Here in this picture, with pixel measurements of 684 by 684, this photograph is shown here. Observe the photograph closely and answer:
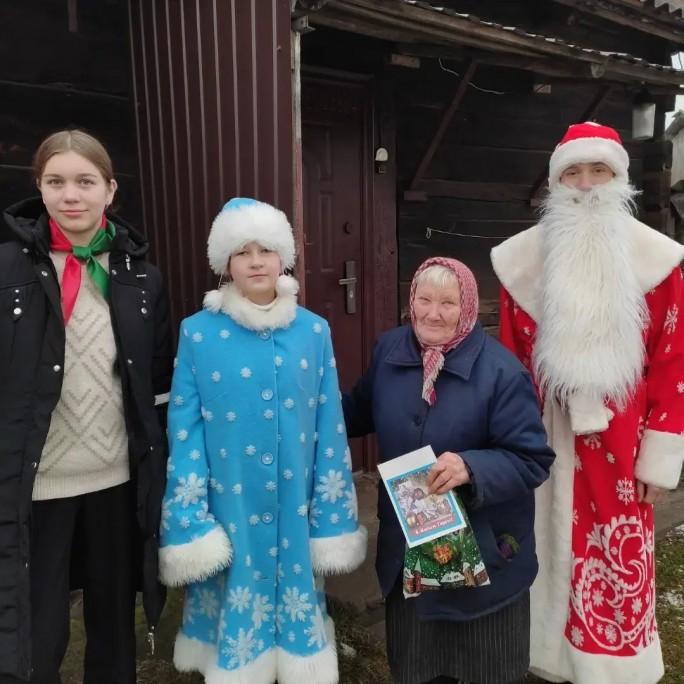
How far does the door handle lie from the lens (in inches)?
159

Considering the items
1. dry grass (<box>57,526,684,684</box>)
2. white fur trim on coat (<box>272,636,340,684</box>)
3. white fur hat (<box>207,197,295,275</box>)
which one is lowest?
dry grass (<box>57,526,684,684</box>)

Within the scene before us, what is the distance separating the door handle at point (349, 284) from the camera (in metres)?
4.04

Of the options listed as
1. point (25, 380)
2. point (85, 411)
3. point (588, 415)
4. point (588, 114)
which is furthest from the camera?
point (588, 114)

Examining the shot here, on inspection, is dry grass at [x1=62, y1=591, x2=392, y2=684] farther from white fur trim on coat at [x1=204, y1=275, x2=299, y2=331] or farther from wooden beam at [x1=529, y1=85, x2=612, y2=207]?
wooden beam at [x1=529, y1=85, x2=612, y2=207]

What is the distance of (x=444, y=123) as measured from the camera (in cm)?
376

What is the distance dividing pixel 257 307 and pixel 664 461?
4.47 feet

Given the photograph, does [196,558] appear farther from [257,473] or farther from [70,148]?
[70,148]

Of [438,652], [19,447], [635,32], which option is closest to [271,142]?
[19,447]

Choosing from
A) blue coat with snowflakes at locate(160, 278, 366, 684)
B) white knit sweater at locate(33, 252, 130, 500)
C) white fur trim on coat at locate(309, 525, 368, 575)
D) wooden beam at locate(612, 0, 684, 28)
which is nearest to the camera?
white knit sweater at locate(33, 252, 130, 500)

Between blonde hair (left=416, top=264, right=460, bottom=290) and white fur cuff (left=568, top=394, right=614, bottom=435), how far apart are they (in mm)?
615

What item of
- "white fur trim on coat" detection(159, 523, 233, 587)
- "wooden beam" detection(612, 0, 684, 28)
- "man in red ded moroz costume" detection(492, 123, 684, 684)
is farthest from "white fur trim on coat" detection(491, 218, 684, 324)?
"wooden beam" detection(612, 0, 684, 28)

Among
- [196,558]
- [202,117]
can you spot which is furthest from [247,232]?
[196,558]

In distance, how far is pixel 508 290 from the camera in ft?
7.29

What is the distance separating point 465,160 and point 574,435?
2768mm
